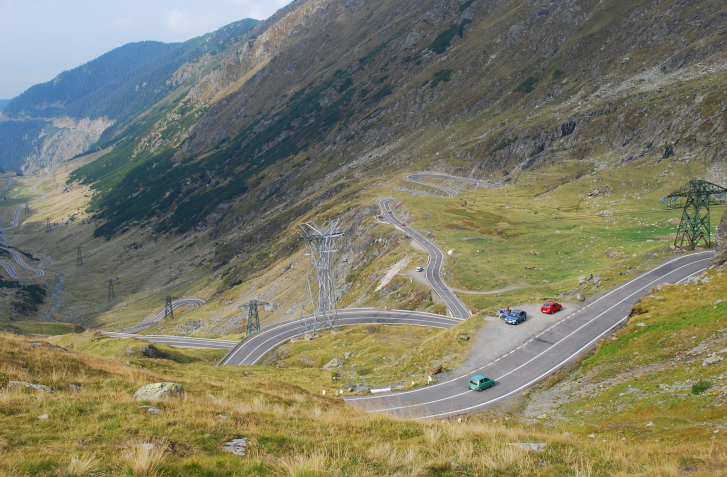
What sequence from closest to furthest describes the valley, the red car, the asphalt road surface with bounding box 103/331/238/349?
1. the valley
2. the red car
3. the asphalt road surface with bounding box 103/331/238/349

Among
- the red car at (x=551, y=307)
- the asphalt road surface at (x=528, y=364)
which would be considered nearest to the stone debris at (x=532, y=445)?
A: the asphalt road surface at (x=528, y=364)

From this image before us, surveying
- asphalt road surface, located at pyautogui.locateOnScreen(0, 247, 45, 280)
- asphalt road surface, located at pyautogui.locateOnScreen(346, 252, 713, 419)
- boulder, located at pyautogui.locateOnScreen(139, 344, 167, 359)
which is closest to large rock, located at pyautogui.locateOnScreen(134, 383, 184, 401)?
asphalt road surface, located at pyautogui.locateOnScreen(346, 252, 713, 419)

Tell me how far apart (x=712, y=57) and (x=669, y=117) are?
37.1 meters

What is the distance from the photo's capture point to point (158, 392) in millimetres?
14734

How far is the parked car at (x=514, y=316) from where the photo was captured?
122ft

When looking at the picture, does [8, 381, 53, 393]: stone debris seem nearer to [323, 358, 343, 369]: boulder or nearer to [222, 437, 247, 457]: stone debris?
[222, 437, 247, 457]: stone debris

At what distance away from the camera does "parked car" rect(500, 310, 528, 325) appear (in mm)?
37094

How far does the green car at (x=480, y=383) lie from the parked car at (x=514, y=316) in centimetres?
1059

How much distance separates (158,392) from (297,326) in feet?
163

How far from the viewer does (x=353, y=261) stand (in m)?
89.7

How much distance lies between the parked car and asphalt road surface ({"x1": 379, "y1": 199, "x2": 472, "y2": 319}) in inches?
487

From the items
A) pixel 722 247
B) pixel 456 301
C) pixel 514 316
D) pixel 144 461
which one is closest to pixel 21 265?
pixel 456 301

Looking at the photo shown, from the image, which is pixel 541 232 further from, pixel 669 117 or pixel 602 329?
pixel 669 117

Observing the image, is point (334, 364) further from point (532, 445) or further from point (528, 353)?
point (532, 445)
